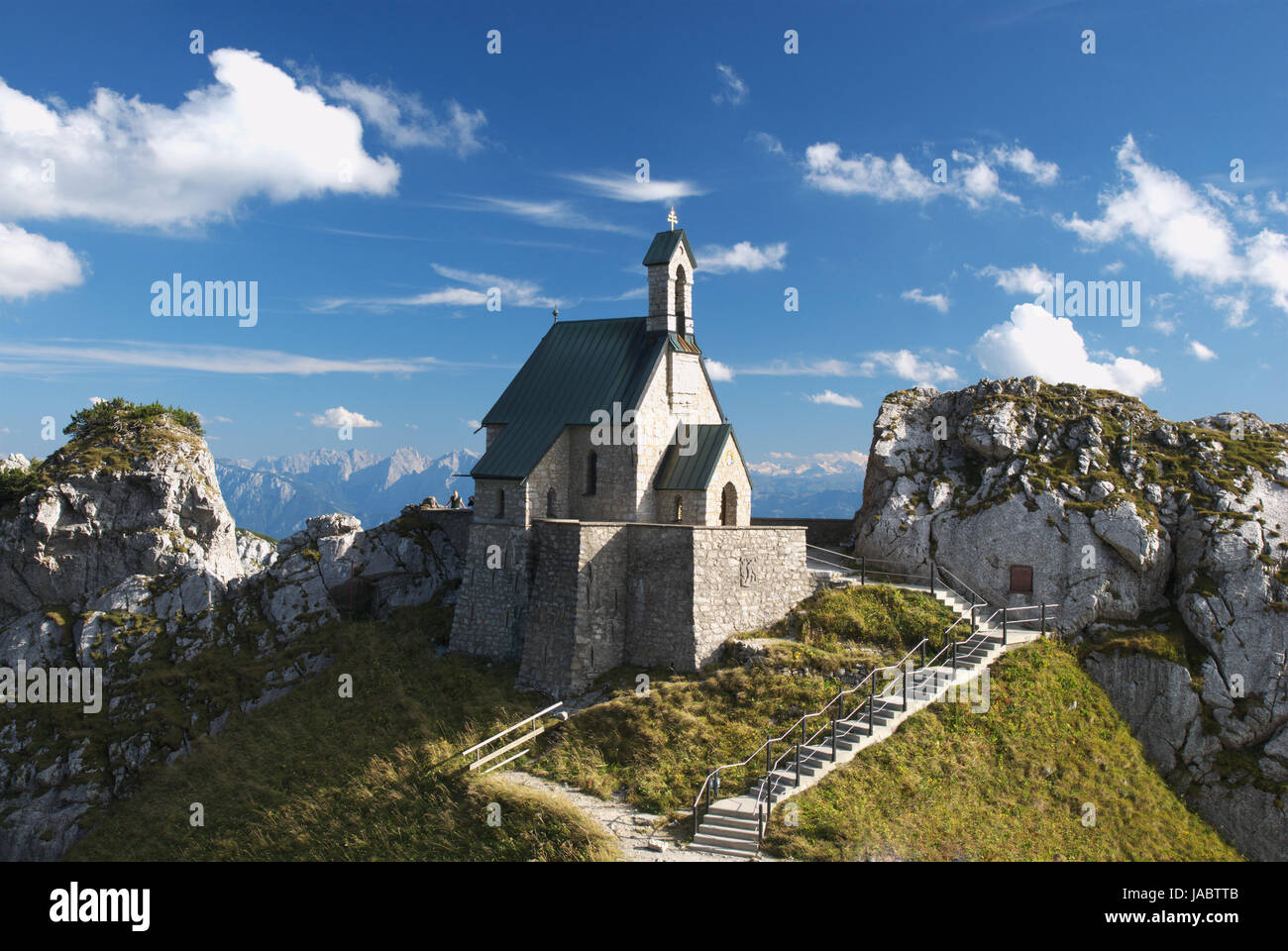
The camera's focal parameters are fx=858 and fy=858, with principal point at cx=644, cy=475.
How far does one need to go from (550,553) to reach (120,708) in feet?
72.5

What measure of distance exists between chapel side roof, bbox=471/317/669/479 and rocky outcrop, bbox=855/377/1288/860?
455 inches

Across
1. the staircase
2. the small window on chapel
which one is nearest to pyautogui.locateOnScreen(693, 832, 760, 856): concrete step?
the staircase

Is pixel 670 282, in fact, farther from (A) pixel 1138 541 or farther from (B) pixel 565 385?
(A) pixel 1138 541

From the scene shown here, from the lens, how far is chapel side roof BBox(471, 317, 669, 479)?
116 feet

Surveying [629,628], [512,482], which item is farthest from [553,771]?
[512,482]

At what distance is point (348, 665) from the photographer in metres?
35.5

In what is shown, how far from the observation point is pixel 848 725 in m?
25.4

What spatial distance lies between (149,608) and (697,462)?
28.7 meters

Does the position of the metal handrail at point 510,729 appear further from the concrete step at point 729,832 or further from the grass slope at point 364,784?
the concrete step at point 729,832

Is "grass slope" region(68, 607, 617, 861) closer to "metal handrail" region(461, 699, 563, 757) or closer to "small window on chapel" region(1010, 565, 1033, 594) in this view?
"metal handrail" region(461, 699, 563, 757)

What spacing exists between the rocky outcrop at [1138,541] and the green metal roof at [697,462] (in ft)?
24.8

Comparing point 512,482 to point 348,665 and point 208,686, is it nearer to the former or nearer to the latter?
point 348,665

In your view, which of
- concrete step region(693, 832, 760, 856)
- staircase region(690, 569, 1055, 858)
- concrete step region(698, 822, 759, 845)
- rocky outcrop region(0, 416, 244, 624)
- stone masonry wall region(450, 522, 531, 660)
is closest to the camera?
concrete step region(693, 832, 760, 856)

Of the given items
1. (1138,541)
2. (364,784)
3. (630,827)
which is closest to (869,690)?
(630,827)
